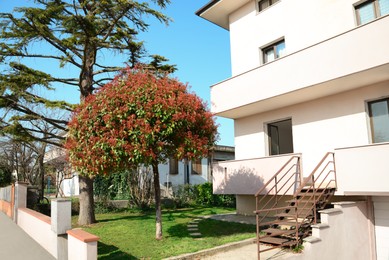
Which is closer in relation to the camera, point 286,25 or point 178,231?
point 178,231

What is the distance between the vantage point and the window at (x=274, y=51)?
13203 mm

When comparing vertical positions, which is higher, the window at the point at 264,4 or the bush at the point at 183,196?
the window at the point at 264,4

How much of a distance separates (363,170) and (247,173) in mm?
4955

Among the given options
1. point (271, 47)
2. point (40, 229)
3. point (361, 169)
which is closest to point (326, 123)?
point (361, 169)

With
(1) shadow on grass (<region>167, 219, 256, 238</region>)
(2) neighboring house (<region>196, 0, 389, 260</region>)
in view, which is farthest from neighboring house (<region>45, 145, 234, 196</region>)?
(1) shadow on grass (<region>167, 219, 256, 238</region>)

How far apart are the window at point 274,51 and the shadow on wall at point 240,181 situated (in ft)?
16.5

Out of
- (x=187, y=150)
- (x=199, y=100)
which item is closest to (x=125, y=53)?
(x=199, y=100)

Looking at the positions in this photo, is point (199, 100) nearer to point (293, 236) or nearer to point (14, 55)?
point (293, 236)

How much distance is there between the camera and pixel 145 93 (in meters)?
8.60

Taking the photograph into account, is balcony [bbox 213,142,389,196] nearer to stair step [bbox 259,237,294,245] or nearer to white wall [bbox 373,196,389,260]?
white wall [bbox 373,196,389,260]

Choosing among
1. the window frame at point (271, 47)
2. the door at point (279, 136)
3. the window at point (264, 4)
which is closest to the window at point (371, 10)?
the window frame at point (271, 47)

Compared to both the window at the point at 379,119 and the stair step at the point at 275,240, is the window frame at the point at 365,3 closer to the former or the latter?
the window at the point at 379,119

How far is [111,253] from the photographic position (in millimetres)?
8086

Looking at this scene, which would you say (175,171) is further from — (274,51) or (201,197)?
(274,51)
